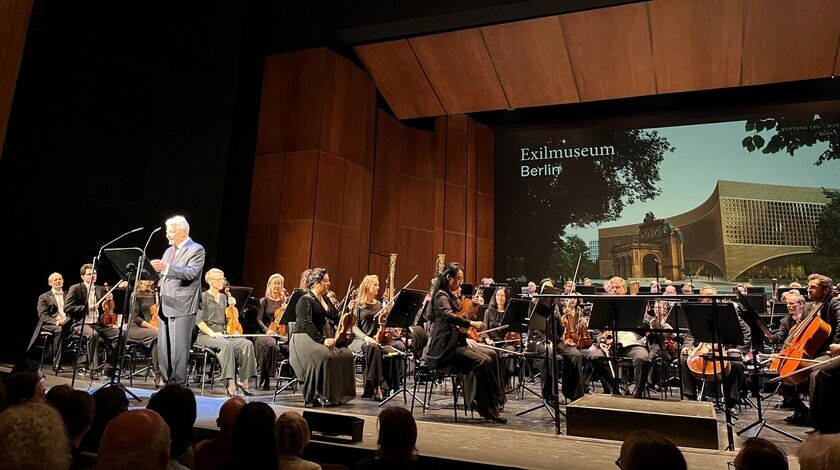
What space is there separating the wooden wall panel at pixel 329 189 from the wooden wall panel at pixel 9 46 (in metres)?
5.94

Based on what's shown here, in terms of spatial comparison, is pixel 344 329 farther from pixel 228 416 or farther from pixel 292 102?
pixel 292 102

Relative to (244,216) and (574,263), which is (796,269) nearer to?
(574,263)

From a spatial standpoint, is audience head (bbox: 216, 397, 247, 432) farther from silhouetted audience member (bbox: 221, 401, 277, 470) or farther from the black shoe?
the black shoe

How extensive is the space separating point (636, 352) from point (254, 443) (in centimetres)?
A: 567

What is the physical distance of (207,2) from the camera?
983 centimetres

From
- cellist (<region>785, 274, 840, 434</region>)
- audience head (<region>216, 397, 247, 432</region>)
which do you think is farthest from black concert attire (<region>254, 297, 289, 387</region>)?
cellist (<region>785, 274, 840, 434</region>)

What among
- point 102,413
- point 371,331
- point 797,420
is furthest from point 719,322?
point 102,413

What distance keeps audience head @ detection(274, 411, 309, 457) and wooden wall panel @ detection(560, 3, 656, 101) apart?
8.93m

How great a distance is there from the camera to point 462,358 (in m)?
5.11

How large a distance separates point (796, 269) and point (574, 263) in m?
3.95

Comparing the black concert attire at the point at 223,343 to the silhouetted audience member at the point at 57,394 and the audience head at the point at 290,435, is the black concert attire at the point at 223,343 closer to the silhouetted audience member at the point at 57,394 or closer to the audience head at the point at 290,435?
the silhouetted audience member at the point at 57,394

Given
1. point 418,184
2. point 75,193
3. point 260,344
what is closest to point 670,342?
point 260,344

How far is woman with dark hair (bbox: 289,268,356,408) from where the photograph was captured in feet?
17.6

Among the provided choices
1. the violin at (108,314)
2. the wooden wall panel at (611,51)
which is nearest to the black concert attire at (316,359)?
the violin at (108,314)
